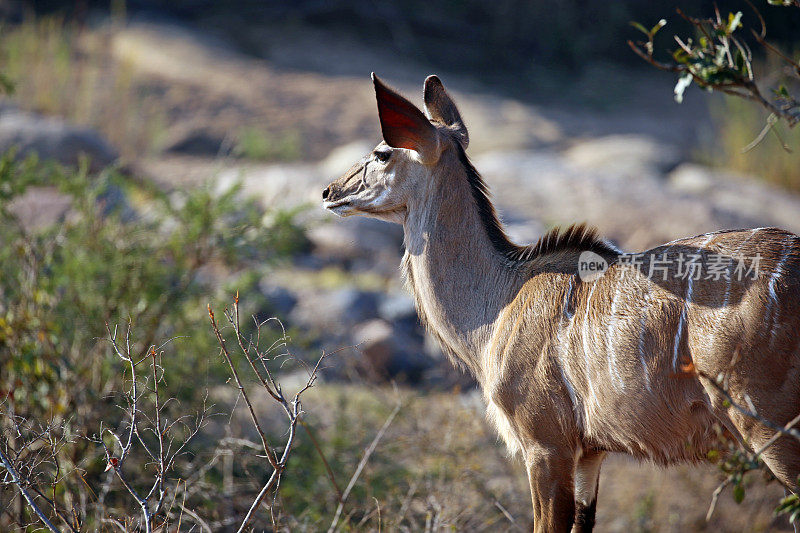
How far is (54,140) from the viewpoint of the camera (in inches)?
401

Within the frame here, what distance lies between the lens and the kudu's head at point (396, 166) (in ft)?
11.8

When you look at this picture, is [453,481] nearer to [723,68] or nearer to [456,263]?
[456,263]

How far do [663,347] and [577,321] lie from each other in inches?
15.1

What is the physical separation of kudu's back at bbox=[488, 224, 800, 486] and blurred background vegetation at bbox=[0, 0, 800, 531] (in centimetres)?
77

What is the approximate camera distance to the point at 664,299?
3.07m

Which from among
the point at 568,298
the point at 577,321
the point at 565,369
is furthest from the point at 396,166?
the point at 565,369

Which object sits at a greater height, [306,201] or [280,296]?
[306,201]

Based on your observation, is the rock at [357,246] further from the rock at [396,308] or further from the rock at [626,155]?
the rock at [626,155]

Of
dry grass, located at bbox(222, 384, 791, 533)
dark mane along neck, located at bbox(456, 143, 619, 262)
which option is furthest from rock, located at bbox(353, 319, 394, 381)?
dark mane along neck, located at bbox(456, 143, 619, 262)

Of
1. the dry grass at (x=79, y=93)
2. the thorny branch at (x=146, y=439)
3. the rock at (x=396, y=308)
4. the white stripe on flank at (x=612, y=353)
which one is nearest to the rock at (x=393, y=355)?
the rock at (x=396, y=308)

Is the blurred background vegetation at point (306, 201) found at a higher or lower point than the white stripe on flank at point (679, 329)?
lower

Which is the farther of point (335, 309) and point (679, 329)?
point (335, 309)

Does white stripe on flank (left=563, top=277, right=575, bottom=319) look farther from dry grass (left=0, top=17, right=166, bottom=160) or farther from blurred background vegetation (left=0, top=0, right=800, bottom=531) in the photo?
dry grass (left=0, top=17, right=166, bottom=160)

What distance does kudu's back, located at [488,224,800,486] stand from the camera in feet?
9.23
